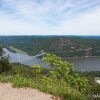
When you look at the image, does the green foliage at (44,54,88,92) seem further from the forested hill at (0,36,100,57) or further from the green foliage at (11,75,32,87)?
the forested hill at (0,36,100,57)

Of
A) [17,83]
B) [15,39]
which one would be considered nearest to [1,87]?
[17,83]

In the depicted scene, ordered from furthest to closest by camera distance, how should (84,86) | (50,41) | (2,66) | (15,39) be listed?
(15,39) → (50,41) → (2,66) → (84,86)

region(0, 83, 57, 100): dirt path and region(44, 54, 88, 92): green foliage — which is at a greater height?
region(44, 54, 88, 92): green foliage

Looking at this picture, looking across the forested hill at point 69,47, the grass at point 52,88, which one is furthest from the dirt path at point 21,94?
the forested hill at point 69,47

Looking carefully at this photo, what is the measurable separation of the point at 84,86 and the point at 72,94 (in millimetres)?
1156

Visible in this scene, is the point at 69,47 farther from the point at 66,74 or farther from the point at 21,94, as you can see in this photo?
the point at 21,94

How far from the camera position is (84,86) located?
684cm

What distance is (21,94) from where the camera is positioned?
5859 millimetres

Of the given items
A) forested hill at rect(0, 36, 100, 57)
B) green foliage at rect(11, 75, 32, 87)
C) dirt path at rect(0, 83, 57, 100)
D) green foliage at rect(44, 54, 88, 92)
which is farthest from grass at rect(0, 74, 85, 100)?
forested hill at rect(0, 36, 100, 57)

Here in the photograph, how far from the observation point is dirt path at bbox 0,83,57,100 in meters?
5.67

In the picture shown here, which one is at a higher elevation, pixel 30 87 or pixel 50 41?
pixel 30 87

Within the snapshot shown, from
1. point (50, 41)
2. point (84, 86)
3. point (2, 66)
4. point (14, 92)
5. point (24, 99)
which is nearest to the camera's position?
point (24, 99)

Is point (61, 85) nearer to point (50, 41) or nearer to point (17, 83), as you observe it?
point (17, 83)

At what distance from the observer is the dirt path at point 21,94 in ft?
18.6
